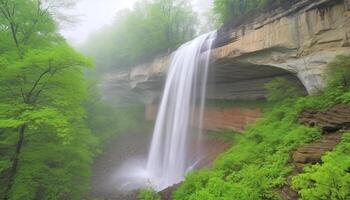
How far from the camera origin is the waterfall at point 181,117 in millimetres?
16438

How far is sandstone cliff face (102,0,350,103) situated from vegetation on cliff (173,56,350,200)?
1129 millimetres

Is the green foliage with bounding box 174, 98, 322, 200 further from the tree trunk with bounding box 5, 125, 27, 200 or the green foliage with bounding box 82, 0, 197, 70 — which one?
the green foliage with bounding box 82, 0, 197, 70

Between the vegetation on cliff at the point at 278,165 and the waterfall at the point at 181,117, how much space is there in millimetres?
6765

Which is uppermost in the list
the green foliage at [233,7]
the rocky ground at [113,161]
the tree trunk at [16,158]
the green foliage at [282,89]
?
the green foliage at [233,7]

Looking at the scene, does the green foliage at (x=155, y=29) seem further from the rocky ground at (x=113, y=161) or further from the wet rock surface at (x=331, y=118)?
the wet rock surface at (x=331, y=118)

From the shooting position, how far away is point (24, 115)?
7.48 meters

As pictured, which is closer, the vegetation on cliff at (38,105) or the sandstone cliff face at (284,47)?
the vegetation on cliff at (38,105)

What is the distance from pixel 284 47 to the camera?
38.1ft

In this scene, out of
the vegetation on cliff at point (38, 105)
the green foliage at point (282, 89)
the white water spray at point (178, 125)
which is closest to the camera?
the vegetation on cliff at point (38, 105)


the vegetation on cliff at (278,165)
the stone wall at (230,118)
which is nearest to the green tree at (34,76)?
the vegetation on cliff at (278,165)

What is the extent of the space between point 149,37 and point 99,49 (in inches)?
670

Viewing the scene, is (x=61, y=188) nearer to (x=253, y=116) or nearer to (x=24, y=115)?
(x=24, y=115)

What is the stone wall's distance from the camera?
15.4 meters

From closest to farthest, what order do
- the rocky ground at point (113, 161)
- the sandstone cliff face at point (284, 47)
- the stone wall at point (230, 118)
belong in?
the sandstone cliff face at point (284, 47)
the rocky ground at point (113, 161)
the stone wall at point (230, 118)
